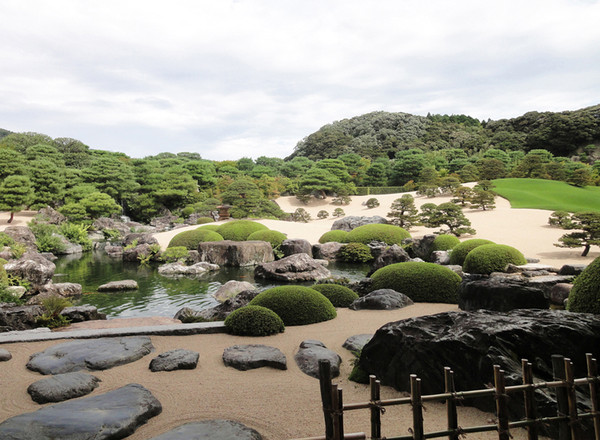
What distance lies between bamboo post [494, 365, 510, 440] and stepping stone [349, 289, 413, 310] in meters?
5.39

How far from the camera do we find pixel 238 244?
55.3ft

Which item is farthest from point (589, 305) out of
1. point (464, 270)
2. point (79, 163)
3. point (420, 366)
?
point (79, 163)

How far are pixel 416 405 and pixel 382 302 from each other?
5619mm

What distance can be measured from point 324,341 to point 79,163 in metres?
43.5

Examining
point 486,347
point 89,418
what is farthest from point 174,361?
point 486,347

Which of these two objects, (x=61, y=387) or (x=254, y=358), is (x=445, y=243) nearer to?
(x=254, y=358)

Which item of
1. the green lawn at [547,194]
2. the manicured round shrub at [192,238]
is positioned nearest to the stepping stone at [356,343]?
the manicured round shrub at [192,238]

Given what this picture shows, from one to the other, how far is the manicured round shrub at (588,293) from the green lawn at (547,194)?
910 inches

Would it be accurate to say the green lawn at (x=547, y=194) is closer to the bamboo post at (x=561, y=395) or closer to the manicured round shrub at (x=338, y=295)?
the manicured round shrub at (x=338, y=295)

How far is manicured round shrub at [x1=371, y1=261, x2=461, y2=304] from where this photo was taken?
8.41 meters

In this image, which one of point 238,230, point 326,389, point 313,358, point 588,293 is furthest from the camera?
point 238,230

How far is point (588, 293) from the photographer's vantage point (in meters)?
4.02

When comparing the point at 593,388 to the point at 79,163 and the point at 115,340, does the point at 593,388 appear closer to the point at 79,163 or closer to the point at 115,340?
the point at 115,340

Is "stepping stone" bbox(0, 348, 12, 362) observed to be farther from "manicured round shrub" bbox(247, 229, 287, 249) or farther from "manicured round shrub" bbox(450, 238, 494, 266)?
"manicured round shrub" bbox(247, 229, 287, 249)
